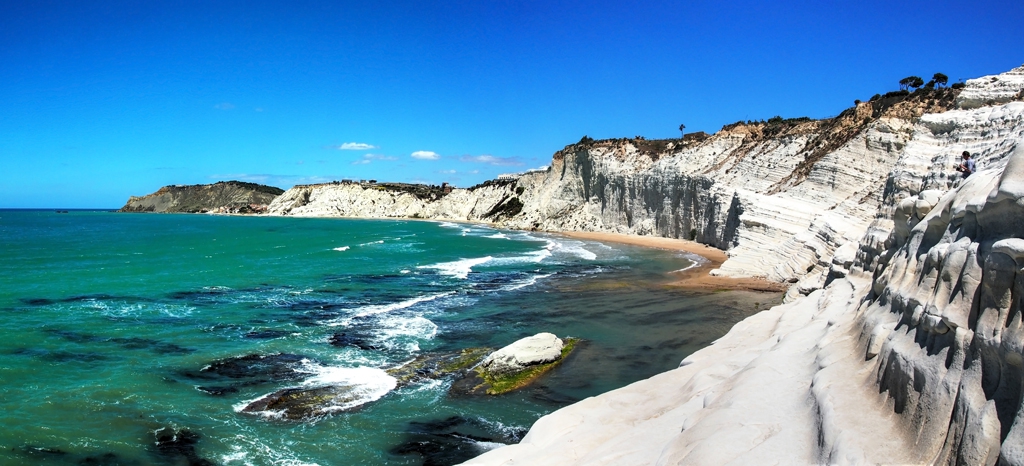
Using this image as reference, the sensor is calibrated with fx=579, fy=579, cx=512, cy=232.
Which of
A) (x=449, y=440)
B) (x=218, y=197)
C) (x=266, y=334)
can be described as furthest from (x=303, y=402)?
(x=218, y=197)

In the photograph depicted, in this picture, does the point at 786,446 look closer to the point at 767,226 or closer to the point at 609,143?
the point at 767,226

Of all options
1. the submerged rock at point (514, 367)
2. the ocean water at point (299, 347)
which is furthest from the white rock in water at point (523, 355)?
the ocean water at point (299, 347)

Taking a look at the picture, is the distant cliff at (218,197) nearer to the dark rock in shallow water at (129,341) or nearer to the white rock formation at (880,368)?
the dark rock in shallow water at (129,341)

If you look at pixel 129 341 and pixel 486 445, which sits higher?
pixel 129 341

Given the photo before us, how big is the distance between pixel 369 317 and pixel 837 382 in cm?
1727

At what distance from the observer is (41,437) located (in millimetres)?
11078

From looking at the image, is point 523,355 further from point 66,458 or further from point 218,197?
point 218,197

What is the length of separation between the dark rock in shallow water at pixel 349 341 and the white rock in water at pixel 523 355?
431 centimetres

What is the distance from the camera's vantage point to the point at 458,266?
37.7m

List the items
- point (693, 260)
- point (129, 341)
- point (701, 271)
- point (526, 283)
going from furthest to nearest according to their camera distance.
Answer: point (693, 260) < point (701, 271) < point (526, 283) < point (129, 341)

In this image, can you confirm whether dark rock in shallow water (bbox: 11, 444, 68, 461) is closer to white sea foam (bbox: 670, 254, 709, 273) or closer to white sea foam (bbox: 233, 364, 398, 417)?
white sea foam (bbox: 233, 364, 398, 417)

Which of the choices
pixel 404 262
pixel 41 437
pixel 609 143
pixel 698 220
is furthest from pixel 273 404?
pixel 609 143

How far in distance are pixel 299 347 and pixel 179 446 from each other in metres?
6.44

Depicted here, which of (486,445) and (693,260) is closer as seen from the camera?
(486,445)
